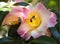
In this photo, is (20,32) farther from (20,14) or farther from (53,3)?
(53,3)

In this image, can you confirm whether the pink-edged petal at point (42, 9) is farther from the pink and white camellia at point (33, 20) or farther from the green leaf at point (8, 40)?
the green leaf at point (8, 40)

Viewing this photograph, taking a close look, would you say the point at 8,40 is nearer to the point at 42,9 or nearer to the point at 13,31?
the point at 13,31

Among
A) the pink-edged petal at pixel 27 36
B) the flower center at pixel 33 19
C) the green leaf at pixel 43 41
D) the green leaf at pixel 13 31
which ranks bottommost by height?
the green leaf at pixel 43 41

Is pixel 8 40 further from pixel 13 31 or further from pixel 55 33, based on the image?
pixel 55 33

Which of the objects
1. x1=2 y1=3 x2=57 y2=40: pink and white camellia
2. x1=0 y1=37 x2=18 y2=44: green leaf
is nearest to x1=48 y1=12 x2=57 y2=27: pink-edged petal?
x1=2 y1=3 x2=57 y2=40: pink and white camellia

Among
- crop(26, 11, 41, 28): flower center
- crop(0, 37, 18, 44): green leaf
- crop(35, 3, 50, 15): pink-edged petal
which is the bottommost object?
crop(0, 37, 18, 44): green leaf

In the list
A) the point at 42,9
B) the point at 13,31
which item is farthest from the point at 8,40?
the point at 42,9

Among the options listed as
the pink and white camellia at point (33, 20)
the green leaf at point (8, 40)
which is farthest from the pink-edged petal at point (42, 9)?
the green leaf at point (8, 40)

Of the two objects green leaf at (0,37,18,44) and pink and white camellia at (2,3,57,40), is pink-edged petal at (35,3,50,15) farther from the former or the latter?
green leaf at (0,37,18,44)

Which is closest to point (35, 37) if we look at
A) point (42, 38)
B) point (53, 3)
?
point (42, 38)
